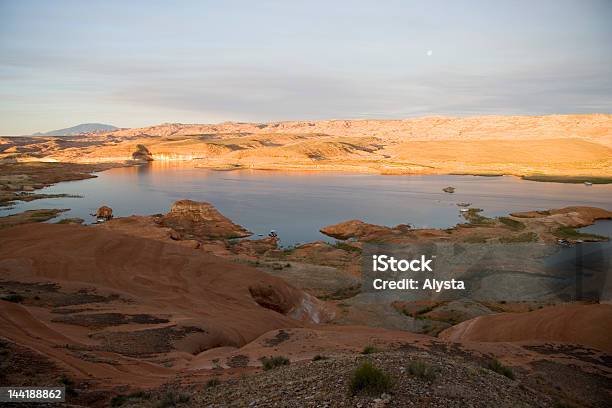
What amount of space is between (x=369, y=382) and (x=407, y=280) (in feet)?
74.0

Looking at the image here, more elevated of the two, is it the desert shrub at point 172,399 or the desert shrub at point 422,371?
the desert shrub at point 422,371

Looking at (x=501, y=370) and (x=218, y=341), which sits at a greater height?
(x=501, y=370)

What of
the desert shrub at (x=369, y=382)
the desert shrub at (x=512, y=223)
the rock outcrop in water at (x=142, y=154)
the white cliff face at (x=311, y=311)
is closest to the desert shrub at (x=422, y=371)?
the desert shrub at (x=369, y=382)

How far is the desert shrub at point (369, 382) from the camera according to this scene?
6.32 meters

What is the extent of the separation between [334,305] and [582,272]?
1770cm

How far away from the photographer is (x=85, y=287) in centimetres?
1669

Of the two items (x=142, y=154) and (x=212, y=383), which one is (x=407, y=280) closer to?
(x=212, y=383)

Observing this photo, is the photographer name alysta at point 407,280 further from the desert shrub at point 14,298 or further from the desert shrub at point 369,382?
the desert shrub at point 369,382

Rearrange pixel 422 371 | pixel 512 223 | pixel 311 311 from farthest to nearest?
1. pixel 512 223
2. pixel 311 311
3. pixel 422 371

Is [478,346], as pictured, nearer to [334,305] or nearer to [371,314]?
[371,314]

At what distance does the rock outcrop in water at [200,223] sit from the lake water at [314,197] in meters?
2.74

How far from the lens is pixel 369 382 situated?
20.9ft

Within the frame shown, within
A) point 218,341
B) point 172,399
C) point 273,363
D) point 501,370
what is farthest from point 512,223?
point 172,399

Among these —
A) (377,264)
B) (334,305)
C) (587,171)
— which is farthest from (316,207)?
(587,171)
